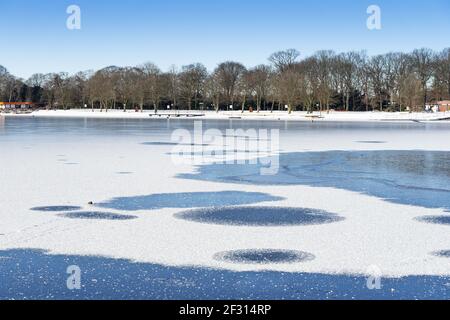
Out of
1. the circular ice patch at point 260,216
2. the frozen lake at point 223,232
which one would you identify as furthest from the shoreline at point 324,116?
the circular ice patch at point 260,216

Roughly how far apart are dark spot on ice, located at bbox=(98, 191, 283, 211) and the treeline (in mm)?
93308

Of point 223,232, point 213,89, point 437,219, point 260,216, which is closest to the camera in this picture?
point 223,232

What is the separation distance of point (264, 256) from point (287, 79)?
98600 mm

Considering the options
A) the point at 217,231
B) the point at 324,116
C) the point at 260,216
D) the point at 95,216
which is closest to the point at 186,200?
the point at 260,216

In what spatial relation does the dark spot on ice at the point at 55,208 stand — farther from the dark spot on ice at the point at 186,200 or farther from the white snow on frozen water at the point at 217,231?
the dark spot on ice at the point at 186,200

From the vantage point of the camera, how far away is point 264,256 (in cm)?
707

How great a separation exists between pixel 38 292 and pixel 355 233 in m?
4.34

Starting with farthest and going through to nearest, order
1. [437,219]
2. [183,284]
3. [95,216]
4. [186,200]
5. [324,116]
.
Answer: [324,116], [186,200], [95,216], [437,219], [183,284]

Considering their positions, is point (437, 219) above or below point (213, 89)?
below

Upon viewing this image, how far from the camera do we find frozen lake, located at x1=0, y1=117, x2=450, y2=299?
19.5 ft

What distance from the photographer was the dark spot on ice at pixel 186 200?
10.6 m

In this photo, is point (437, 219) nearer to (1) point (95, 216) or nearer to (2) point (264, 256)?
(2) point (264, 256)
